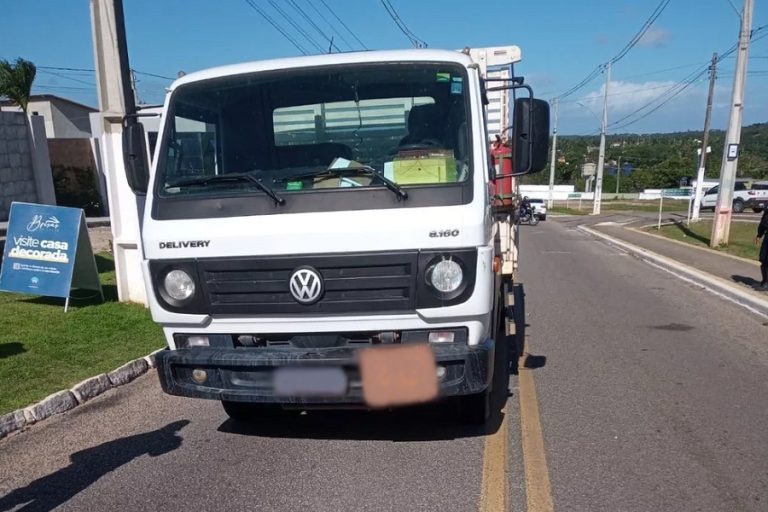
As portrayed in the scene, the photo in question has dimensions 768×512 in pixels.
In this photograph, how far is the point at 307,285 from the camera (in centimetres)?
391

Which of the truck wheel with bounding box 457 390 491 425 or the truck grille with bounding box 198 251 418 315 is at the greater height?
the truck grille with bounding box 198 251 418 315

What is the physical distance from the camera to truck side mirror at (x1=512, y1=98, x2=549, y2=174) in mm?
4367

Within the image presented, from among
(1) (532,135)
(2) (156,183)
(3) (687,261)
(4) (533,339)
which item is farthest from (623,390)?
(3) (687,261)

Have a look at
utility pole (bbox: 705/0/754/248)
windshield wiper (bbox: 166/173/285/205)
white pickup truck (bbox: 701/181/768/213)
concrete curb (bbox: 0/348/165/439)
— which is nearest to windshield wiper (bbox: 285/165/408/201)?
windshield wiper (bbox: 166/173/285/205)

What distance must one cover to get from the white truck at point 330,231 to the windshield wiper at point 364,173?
0.01m

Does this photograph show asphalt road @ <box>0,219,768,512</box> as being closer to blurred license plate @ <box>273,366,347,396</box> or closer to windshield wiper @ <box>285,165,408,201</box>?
blurred license plate @ <box>273,366,347,396</box>

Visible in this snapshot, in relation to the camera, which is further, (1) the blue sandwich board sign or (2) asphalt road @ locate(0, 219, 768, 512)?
(1) the blue sandwich board sign

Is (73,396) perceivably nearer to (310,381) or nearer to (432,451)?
(310,381)

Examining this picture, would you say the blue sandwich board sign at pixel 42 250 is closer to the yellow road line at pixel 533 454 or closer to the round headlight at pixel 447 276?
the yellow road line at pixel 533 454

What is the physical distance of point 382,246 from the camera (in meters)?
3.85

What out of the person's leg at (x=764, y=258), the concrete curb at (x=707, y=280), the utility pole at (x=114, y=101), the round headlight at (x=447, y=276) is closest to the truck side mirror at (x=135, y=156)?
the round headlight at (x=447, y=276)

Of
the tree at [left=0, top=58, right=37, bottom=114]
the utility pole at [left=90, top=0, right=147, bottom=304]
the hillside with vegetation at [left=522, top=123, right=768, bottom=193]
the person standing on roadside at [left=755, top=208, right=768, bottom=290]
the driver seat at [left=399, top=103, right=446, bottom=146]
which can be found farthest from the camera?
the hillside with vegetation at [left=522, top=123, right=768, bottom=193]

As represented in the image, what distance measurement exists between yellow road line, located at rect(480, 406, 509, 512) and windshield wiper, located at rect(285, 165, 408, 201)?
1773mm

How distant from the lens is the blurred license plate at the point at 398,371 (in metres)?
3.88
